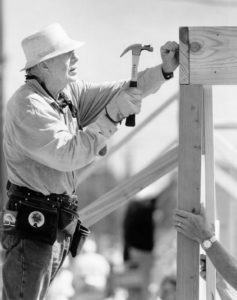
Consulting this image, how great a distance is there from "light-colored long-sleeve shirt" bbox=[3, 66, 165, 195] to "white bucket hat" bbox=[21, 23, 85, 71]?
123 millimetres

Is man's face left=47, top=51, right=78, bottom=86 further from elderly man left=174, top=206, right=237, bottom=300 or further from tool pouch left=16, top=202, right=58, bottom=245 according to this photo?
elderly man left=174, top=206, right=237, bottom=300

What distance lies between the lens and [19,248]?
12.5 feet

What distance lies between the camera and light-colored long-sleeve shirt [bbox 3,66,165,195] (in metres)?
3.64

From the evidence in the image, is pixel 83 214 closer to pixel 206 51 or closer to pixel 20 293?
pixel 20 293

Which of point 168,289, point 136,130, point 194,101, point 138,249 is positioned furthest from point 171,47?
point 138,249

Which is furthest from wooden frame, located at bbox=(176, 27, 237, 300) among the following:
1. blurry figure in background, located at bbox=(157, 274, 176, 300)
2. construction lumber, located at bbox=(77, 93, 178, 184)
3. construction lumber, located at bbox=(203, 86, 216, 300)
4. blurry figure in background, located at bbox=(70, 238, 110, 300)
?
blurry figure in background, located at bbox=(70, 238, 110, 300)

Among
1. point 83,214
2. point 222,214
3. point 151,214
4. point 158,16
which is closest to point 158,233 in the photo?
point 151,214

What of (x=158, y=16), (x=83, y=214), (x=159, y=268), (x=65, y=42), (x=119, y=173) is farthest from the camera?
(x=119, y=173)

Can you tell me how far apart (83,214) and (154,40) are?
4.26 metres

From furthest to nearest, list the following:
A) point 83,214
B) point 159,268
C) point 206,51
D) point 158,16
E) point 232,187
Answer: point 159,268, point 158,16, point 232,187, point 83,214, point 206,51

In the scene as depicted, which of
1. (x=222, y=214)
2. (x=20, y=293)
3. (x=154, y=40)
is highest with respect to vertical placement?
(x=154, y=40)

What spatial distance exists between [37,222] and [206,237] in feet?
2.49

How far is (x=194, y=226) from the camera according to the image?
3.62 m

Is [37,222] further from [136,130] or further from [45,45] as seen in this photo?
[136,130]
